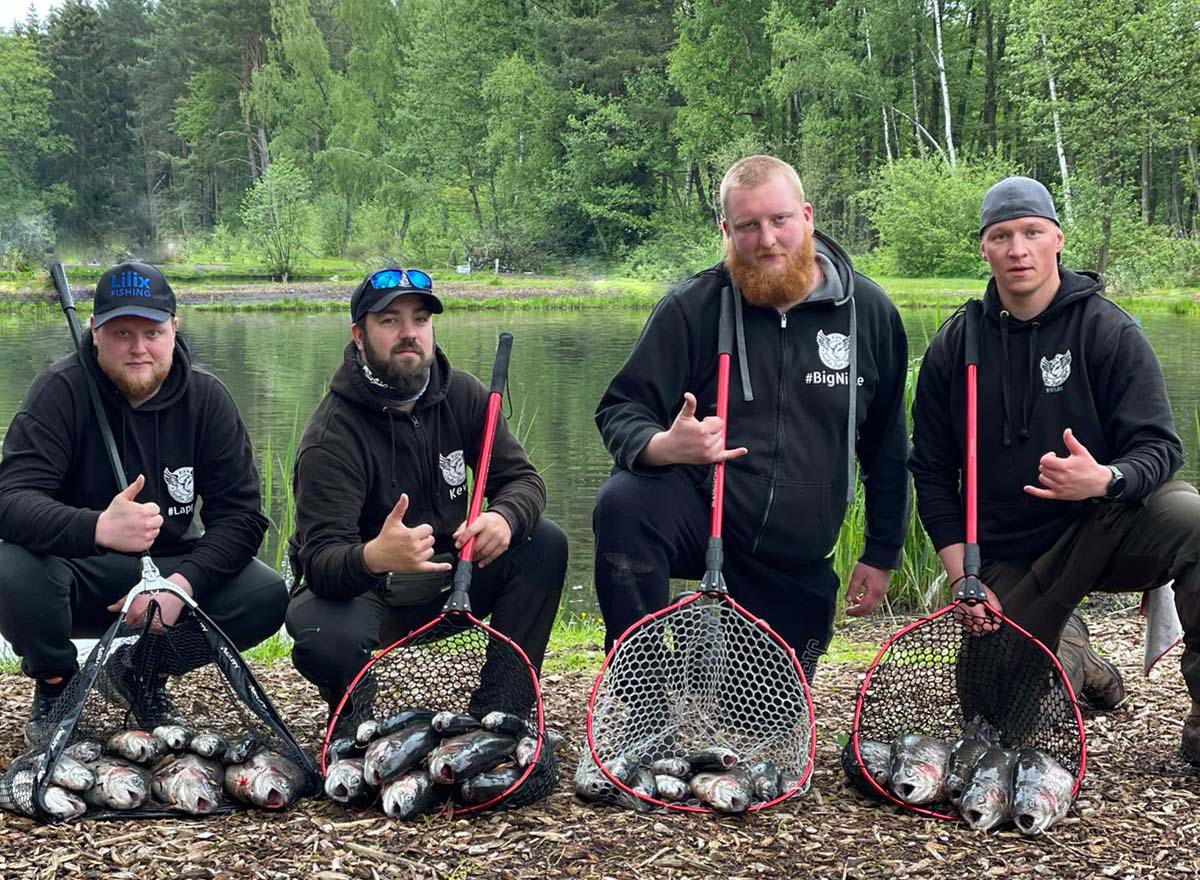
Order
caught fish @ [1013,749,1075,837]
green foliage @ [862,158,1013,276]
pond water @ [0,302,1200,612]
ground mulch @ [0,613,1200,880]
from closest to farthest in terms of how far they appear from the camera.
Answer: ground mulch @ [0,613,1200,880] → caught fish @ [1013,749,1075,837] → pond water @ [0,302,1200,612] → green foliage @ [862,158,1013,276]

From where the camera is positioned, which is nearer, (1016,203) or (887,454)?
(1016,203)

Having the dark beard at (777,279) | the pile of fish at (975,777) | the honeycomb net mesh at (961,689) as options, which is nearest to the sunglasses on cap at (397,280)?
the dark beard at (777,279)

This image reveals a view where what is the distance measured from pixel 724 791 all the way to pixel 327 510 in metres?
1.40

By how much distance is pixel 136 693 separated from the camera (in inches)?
148

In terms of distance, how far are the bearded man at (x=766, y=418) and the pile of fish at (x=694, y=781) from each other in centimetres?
52

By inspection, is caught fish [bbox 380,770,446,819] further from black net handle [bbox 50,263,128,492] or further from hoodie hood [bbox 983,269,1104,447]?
hoodie hood [bbox 983,269,1104,447]

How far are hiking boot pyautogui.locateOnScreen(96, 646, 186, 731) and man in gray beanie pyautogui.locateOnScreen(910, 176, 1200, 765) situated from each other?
7.66ft

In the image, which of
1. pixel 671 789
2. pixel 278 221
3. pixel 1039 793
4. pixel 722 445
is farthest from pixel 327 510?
pixel 278 221

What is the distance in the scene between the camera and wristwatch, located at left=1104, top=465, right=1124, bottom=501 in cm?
359

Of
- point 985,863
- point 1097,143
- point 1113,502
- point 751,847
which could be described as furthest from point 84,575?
point 1097,143

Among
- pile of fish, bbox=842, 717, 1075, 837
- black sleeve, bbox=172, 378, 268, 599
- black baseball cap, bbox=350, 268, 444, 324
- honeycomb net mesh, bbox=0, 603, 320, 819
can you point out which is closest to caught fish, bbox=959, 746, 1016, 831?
pile of fish, bbox=842, 717, 1075, 837

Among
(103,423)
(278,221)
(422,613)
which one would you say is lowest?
(422,613)

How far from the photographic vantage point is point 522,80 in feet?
152

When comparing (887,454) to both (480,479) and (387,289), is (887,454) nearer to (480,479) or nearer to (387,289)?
(480,479)
